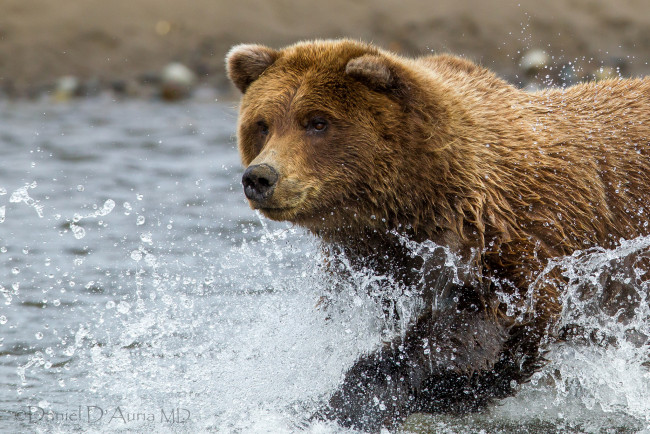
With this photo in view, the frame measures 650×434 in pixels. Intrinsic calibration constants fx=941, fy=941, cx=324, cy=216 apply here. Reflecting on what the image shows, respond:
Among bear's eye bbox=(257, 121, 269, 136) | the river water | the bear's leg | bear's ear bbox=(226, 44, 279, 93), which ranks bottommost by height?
the river water

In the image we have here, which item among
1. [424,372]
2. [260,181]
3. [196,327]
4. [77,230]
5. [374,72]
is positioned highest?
[374,72]

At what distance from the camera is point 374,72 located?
490 cm

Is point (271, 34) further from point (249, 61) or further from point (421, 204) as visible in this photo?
point (421, 204)

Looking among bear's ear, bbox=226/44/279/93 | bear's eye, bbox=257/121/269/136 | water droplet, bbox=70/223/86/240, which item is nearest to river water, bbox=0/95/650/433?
water droplet, bbox=70/223/86/240

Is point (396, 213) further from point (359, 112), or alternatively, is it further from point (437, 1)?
point (437, 1)

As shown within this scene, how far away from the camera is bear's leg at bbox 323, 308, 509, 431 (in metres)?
4.96

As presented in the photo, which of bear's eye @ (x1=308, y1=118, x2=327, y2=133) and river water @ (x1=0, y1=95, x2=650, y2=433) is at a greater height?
bear's eye @ (x1=308, y1=118, x2=327, y2=133)

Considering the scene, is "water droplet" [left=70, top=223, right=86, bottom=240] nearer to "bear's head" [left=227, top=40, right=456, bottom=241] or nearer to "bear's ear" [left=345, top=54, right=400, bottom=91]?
"bear's head" [left=227, top=40, right=456, bottom=241]

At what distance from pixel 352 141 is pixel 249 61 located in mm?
846

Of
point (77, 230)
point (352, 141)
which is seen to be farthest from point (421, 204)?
point (77, 230)

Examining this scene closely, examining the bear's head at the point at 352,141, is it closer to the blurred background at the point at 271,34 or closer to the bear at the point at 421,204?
the bear at the point at 421,204

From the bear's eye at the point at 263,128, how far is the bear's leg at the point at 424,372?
53.7 inches

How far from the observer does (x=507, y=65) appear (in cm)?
1620

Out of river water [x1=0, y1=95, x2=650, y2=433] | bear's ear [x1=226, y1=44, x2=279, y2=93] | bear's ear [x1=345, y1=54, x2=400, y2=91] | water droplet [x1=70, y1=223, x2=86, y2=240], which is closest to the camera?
bear's ear [x1=345, y1=54, x2=400, y2=91]
